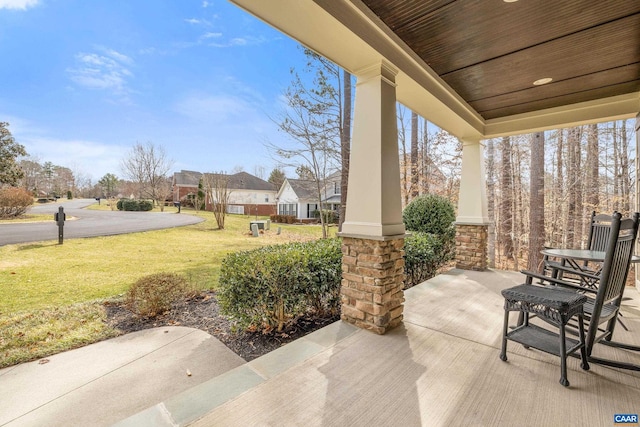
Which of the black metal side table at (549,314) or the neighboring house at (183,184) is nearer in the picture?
the black metal side table at (549,314)

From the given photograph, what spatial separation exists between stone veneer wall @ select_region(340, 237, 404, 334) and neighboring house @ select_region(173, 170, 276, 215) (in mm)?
24191

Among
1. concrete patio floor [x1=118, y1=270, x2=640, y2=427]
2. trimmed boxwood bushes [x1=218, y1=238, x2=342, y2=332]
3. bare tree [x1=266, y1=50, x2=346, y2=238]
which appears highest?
bare tree [x1=266, y1=50, x2=346, y2=238]

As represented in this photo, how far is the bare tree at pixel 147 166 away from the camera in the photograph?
18.9 metres

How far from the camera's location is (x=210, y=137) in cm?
1953

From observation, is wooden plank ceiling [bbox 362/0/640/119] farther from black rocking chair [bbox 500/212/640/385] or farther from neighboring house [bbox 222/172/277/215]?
neighboring house [bbox 222/172/277/215]

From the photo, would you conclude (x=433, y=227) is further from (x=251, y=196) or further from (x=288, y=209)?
(x=251, y=196)

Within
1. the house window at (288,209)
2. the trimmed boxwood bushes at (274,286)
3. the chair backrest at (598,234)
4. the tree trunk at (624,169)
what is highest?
the tree trunk at (624,169)

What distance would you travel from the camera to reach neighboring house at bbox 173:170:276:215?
27.8 meters

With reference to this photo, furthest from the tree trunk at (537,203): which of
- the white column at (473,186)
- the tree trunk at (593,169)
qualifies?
the white column at (473,186)

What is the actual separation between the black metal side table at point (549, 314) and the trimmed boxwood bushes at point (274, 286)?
187cm

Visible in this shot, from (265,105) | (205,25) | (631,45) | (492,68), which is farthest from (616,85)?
(205,25)

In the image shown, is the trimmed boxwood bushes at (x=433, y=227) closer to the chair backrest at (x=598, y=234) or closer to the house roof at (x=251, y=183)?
the chair backrest at (x=598, y=234)

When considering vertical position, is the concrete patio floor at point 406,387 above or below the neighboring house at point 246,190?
below

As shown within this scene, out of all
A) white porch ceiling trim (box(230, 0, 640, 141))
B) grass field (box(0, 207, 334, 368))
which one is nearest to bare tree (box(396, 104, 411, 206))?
white porch ceiling trim (box(230, 0, 640, 141))
